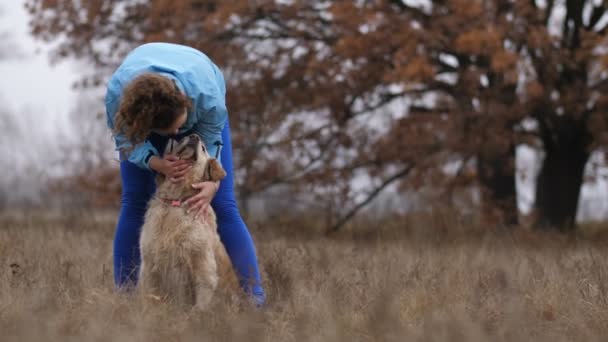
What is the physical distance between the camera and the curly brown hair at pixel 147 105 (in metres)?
3.99

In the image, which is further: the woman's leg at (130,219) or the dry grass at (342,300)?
the woman's leg at (130,219)

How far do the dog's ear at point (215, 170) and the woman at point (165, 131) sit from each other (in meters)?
0.05

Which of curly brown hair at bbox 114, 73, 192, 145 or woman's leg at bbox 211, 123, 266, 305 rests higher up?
curly brown hair at bbox 114, 73, 192, 145

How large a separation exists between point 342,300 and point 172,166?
117 centimetres

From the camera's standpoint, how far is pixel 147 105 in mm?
3998

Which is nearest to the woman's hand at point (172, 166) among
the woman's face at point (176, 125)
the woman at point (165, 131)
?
the woman at point (165, 131)

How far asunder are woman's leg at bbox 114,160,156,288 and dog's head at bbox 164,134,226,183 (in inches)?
18.0

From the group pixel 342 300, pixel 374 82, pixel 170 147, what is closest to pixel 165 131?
pixel 170 147

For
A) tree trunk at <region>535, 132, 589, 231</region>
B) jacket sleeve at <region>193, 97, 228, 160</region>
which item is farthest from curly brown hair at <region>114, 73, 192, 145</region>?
tree trunk at <region>535, 132, 589, 231</region>

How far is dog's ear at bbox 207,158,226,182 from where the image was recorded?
432 cm

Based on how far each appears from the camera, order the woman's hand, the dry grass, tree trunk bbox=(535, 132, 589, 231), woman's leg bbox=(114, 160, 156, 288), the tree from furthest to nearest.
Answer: tree trunk bbox=(535, 132, 589, 231)
the tree
woman's leg bbox=(114, 160, 156, 288)
the woman's hand
the dry grass

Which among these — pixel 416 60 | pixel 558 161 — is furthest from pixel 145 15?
pixel 558 161

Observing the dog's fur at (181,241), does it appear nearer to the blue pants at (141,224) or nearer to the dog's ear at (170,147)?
the dog's ear at (170,147)

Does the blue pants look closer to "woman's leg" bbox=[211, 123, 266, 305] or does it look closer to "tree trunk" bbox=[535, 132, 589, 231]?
"woman's leg" bbox=[211, 123, 266, 305]
